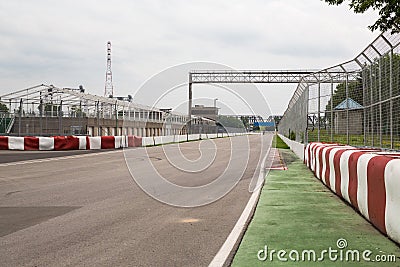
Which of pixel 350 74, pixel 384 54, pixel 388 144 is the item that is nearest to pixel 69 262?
pixel 388 144

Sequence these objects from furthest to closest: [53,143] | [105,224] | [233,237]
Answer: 1. [53,143]
2. [105,224]
3. [233,237]

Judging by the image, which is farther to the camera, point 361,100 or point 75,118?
point 75,118

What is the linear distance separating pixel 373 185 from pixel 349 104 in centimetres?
739

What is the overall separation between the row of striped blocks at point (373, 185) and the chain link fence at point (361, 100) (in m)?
1.32

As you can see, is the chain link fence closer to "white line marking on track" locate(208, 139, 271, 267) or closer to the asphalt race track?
"white line marking on track" locate(208, 139, 271, 267)

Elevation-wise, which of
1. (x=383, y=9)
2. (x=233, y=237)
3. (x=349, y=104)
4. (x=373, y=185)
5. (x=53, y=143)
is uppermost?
(x=383, y=9)

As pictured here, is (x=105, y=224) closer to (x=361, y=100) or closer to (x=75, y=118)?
(x=361, y=100)

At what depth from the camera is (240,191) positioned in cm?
1035

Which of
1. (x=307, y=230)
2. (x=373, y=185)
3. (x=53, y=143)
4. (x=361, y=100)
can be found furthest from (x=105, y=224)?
(x=53, y=143)

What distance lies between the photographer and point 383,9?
1352 cm

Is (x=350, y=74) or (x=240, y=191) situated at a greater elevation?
(x=350, y=74)

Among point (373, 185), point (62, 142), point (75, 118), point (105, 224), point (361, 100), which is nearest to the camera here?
point (373, 185)

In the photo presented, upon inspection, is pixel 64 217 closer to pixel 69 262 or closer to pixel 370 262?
pixel 69 262

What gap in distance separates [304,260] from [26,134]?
29229 millimetres
